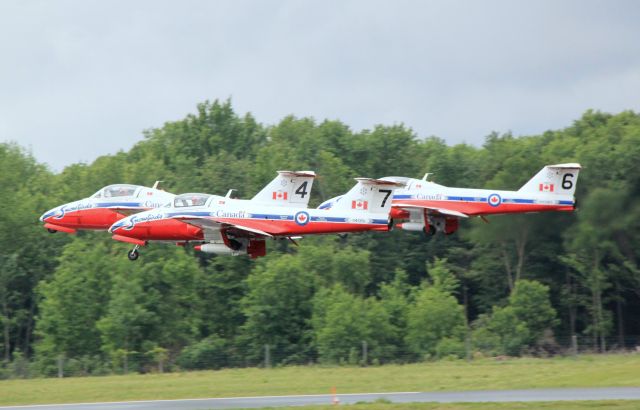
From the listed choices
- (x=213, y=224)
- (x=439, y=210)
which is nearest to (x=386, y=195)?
(x=439, y=210)

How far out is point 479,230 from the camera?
7212 centimetres

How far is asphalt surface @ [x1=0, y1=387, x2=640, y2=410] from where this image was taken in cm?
4441

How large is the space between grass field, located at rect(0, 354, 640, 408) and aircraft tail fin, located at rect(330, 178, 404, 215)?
24.7ft

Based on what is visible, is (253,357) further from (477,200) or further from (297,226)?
(297,226)

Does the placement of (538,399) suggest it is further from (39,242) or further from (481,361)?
(39,242)

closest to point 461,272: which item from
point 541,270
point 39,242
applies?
point 541,270

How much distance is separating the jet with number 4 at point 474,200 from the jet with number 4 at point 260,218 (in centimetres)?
434

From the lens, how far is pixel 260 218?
184ft

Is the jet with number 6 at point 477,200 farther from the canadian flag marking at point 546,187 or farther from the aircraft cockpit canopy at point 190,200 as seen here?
the aircraft cockpit canopy at point 190,200

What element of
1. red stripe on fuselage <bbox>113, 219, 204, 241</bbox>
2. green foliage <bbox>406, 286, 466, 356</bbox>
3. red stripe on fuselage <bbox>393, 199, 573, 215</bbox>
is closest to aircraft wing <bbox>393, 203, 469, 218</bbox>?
red stripe on fuselage <bbox>393, 199, 573, 215</bbox>

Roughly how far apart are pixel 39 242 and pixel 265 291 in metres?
23.2

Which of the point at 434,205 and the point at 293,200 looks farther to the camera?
the point at 434,205

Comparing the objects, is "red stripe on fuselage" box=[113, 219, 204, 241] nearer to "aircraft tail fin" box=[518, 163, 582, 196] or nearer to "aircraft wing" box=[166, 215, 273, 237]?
"aircraft wing" box=[166, 215, 273, 237]

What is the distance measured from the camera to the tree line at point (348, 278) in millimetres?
73688
